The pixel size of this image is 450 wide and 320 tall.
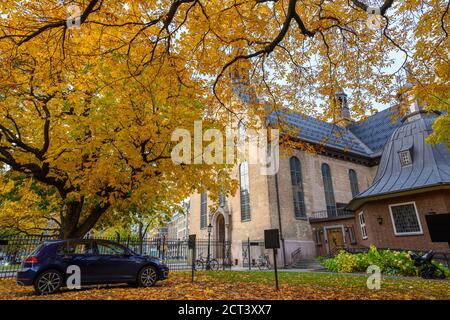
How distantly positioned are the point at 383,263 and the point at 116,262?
13254 millimetres

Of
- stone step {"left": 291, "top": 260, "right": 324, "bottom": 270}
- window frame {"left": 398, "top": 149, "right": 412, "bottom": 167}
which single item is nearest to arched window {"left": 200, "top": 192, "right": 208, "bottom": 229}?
stone step {"left": 291, "top": 260, "right": 324, "bottom": 270}

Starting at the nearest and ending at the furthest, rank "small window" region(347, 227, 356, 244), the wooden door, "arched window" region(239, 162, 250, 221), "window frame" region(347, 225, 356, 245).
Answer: "window frame" region(347, 225, 356, 245) → "small window" region(347, 227, 356, 244) → the wooden door → "arched window" region(239, 162, 250, 221)

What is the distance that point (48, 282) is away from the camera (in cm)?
825

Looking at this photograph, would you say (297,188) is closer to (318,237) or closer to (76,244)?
(318,237)

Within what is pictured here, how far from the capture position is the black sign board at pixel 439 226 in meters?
4.95

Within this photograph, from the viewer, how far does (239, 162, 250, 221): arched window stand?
85.2ft

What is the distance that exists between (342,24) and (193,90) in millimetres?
5453

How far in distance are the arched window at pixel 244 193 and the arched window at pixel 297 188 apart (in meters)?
4.46

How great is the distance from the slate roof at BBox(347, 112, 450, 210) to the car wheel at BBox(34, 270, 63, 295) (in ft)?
63.5

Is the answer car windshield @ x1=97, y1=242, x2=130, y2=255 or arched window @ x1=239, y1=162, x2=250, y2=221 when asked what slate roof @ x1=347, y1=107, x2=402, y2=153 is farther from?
car windshield @ x1=97, y1=242, x2=130, y2=255

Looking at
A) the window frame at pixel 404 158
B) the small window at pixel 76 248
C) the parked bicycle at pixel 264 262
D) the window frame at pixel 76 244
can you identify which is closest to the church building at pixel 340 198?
the window frame at pixel 404 158

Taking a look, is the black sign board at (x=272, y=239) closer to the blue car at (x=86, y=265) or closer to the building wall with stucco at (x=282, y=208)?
the blue car at (x=86, y=265)

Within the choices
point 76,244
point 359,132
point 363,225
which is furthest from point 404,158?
point 76,244

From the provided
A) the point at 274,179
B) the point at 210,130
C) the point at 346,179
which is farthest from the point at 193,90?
the point at 346,179
